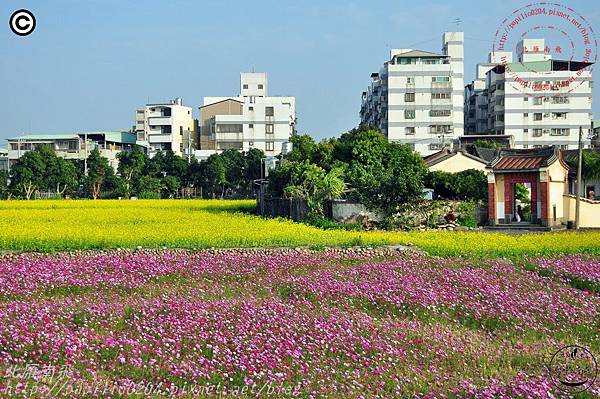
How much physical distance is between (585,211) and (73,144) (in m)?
67.5

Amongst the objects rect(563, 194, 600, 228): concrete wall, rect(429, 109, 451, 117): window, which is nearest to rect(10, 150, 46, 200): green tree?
rect(429, 109, 451, 117): window

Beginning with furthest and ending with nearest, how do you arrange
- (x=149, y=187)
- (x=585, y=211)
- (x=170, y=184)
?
(x=170, y=184), (x=149, y=187), (x=585, y=211)

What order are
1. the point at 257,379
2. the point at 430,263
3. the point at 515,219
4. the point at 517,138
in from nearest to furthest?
the point at 257,379 < the point at 430,263 < the point at 515,219 < the point at 517,138

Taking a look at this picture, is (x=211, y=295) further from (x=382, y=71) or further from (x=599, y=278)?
(x=382, y=71)

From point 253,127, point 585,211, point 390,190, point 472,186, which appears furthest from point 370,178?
point 253,127

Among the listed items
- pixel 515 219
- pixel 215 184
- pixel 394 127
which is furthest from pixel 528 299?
pixel 394 127

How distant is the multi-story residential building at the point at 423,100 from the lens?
78.1m

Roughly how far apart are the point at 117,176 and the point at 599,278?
2443 inches

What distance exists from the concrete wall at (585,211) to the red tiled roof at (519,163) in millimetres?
2619

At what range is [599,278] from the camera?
14508mm

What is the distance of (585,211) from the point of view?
33.3 m

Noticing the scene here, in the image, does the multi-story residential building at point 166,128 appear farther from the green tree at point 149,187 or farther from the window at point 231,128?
the green tree at point 149,187

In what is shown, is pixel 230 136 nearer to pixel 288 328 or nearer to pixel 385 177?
pixel 385 177

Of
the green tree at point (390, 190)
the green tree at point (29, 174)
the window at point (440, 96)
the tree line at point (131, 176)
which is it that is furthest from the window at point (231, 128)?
the green tree at point (390, 190)
